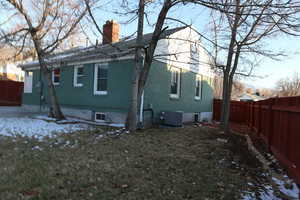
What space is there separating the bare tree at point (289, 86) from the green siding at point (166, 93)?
28251 mm

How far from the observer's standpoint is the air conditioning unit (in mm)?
9406

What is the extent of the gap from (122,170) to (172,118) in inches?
233

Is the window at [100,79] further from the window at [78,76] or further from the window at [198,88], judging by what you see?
the window at [198,88]

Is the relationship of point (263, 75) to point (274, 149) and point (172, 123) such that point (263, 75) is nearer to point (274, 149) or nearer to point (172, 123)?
point (172, 123)

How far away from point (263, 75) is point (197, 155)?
7.17 m

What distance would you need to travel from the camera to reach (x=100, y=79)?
10.0m

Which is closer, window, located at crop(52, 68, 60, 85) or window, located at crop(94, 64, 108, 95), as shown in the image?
window, located at crop(94, 64, 108, 95)

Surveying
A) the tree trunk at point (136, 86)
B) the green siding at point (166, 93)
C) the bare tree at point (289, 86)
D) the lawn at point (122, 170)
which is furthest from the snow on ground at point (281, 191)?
the bare tree at point (289, 86)

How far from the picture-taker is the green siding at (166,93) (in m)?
9.24

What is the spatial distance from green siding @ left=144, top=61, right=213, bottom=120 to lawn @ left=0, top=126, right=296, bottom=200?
3.64 metres

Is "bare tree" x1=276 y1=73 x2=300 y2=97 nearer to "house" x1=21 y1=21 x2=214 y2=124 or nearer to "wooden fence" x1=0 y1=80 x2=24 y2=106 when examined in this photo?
"house" x1=21 y1=21 x2=214 y2=124

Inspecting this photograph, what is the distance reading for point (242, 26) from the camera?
760cm

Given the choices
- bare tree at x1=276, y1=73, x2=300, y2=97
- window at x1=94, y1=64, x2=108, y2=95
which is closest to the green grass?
window at x1=94, y1=64, x2=108, y2=95

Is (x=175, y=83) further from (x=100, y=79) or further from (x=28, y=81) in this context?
(x=28, y=81)
